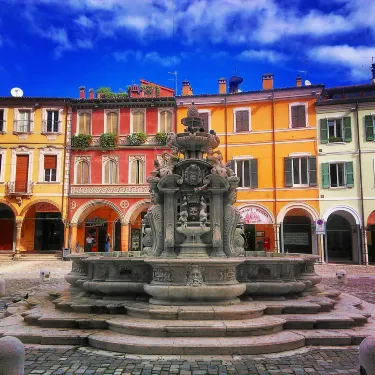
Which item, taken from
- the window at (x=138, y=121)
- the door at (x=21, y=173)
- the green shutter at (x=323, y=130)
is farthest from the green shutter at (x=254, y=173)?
the door at (x=21, y=173)

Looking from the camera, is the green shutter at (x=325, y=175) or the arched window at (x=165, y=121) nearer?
the green shutter at (x=325, y=175)

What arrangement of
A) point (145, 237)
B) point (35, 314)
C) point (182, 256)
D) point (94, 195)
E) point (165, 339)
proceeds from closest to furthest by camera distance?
point (165, 339) → point (35, 314) → point (182, 256) → point (145, 237) → point (94, 195)

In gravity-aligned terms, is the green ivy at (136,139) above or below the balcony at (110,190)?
above

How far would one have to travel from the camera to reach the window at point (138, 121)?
34.3 metres

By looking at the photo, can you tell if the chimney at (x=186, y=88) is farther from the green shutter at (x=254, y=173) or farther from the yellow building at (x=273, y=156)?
the green shutter at (x=254, y=173)

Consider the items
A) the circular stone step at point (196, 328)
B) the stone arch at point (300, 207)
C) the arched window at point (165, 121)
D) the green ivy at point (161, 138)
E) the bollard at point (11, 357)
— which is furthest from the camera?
the arched window at point (165, 121)

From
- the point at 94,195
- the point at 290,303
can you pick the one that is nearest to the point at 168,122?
the point at 94,195

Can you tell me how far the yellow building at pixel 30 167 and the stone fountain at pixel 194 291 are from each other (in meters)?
24.3

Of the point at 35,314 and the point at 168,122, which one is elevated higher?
the point at 168,122

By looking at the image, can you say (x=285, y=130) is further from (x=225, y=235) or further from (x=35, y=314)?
(x=35, y=314)

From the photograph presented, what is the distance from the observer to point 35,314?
8.16 m

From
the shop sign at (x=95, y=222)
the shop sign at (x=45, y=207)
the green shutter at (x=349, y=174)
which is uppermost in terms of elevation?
the green shutter at (x=349, y=174)

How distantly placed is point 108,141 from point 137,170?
336 centimetres

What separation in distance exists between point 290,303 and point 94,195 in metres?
26.8
